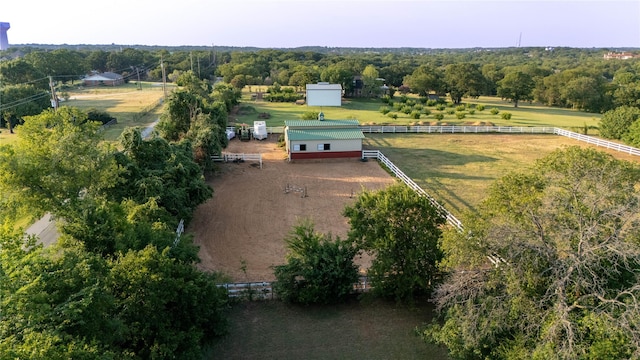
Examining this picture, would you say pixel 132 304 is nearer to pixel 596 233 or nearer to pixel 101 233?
pixel 101 233

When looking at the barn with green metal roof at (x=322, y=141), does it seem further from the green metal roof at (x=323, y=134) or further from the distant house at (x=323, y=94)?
the distant house at (x=323, y=94)

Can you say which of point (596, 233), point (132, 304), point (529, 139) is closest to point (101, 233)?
point (132, 304)

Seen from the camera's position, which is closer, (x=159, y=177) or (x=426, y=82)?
(x=159, y=177)

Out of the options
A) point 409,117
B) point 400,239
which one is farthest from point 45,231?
point 409,117

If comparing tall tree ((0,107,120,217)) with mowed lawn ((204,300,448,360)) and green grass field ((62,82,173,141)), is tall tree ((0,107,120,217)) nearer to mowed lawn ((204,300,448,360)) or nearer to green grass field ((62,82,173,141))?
mowed lawn ((204,300,448,360))

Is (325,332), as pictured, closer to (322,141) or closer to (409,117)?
(322,141)

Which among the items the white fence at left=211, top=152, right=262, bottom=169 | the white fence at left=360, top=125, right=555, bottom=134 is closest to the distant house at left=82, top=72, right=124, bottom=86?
the white fence at left=360, top=125, right=555, bottom=134
